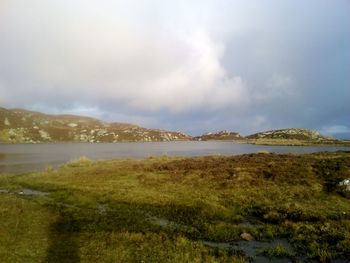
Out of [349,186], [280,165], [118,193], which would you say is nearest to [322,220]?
[349,186]

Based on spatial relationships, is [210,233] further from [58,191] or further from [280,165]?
[280,165]

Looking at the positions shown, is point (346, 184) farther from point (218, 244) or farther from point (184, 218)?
point (218, 244)

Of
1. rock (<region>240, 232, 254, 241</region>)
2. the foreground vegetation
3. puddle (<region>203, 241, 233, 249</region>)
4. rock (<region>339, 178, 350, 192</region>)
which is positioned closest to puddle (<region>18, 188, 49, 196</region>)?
the foreground vegetation

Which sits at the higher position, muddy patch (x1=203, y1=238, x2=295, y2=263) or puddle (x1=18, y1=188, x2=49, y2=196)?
muddy patch (x1=203, y1=238, x2=295, y2=263)

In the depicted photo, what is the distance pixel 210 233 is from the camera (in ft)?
72.7

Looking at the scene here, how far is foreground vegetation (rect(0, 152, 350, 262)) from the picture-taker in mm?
18641

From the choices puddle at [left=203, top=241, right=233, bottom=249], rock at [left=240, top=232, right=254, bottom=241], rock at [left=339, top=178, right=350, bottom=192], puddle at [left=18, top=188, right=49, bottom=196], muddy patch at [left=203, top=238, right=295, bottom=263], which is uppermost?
rock at [left=339, top=178, right=350, bottom=192]

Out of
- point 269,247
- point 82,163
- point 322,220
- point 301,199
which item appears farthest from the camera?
point 82,163

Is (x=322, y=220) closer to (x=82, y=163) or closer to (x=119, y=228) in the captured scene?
(x=119, y=228)

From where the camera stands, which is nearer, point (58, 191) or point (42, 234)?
point (42, 234)

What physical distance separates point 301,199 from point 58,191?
27116 mm

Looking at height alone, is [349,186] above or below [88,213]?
above

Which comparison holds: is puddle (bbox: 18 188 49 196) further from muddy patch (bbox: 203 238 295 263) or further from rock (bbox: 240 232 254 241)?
rock (bbox: 240 232 254 241)

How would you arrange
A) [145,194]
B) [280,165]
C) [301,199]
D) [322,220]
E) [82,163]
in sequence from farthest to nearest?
1. [82,163]
2. [280,165]
3. [145,194]
4. [301,199]
5. [322,220]
